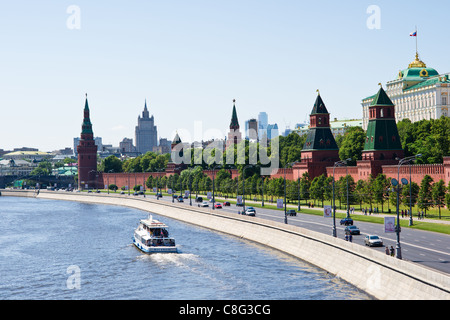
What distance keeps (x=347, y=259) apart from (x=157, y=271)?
1656cm

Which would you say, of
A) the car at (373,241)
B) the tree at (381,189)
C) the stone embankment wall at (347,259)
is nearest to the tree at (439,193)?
the tree at (381,189)

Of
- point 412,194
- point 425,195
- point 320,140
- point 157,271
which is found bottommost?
point 157,271

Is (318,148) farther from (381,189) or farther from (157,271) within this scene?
(157,271)

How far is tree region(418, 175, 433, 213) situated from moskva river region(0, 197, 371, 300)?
1048 inches

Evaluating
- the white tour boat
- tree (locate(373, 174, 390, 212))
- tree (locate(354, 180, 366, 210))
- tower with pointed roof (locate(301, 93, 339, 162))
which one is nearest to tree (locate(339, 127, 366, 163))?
tower with pointed roof (locate(301, 93, 339, 162))

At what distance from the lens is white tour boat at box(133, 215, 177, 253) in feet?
228

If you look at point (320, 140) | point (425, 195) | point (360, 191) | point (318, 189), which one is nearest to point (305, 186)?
point (318, 189)

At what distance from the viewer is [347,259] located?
51.9m

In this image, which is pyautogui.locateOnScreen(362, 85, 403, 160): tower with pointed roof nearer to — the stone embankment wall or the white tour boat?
the stone embankment wall

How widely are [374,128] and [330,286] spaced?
74.7 metres

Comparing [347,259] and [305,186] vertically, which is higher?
[305,186]

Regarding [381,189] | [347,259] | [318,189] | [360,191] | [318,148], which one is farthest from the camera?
[318,148]

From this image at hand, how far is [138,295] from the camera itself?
48031 millimetres
